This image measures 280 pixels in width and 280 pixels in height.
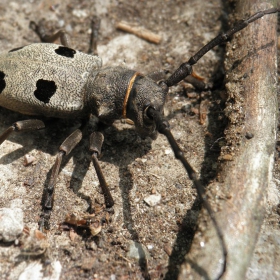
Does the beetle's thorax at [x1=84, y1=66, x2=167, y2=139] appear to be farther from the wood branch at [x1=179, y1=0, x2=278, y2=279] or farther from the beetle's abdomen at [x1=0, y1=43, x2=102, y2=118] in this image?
the wood branch at [x1=179, y1=0, x2=278, y2=279]

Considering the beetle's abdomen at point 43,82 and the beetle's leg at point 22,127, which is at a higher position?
the beetle's abdomen at point 43,82

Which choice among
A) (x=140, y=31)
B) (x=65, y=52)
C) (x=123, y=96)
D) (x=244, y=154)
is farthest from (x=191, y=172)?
A: (x=140, y=31)

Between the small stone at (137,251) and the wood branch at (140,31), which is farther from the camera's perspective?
the wood branch at (140,31)

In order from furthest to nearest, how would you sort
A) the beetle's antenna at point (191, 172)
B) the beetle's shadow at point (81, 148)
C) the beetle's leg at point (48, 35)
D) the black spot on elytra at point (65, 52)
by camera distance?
the beetle's leg at point (48, 35), the black spot on elytra at point (65, 52), the beetle's shadow at point (81, 148), the beetle's antenna at point (191, 172)

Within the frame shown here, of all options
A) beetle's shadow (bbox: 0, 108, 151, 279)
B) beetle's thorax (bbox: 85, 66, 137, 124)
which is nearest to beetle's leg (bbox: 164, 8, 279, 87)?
beetle's thorax (bbox: 85, 66, 137, 124)

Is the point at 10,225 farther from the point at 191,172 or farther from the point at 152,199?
the point at 191,172

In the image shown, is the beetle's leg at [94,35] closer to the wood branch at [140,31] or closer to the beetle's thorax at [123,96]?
the wood branch at [140,31]

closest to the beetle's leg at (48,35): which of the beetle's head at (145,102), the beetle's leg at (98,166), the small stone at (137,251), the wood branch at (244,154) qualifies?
the beetle's head at (145,102)

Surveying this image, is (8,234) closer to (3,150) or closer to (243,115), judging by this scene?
(3,150)
